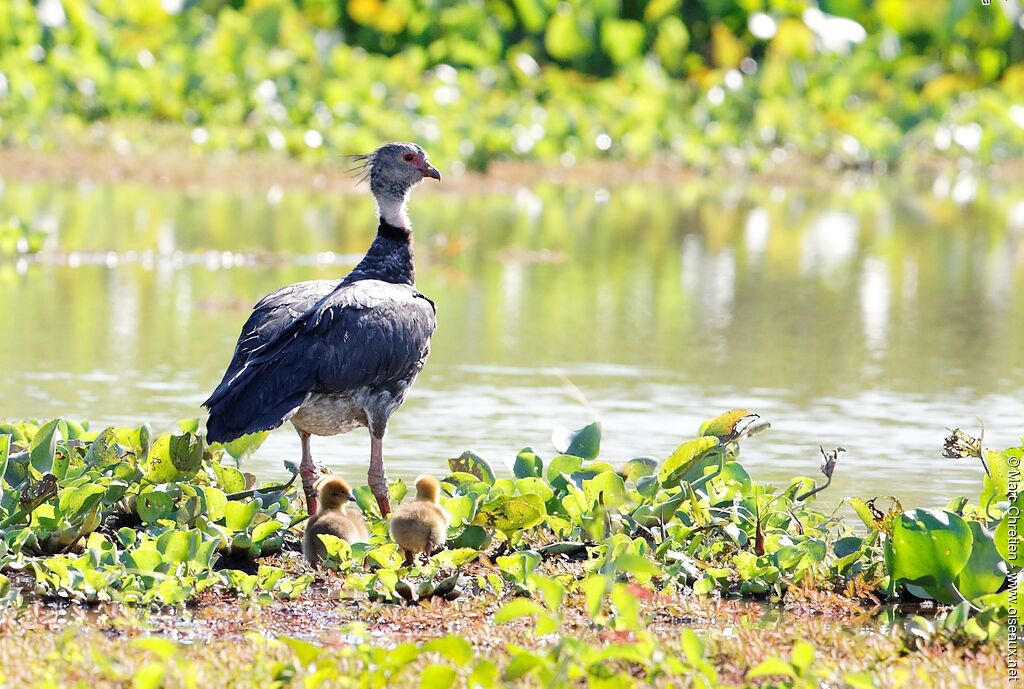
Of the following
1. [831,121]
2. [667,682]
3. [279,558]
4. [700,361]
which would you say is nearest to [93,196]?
[700,361]

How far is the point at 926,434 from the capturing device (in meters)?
8.97

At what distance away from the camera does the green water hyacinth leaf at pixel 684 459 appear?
6.61 meters

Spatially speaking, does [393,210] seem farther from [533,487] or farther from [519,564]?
[519,564]

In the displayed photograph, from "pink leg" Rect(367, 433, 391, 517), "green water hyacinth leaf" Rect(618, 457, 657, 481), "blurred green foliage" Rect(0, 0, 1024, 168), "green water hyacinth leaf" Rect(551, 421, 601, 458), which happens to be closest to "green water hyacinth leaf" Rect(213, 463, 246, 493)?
"pink leg" Rect(367, 433, 391, 517)

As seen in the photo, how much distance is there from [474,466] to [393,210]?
149 centimetres

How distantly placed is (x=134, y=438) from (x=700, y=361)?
4940 mm

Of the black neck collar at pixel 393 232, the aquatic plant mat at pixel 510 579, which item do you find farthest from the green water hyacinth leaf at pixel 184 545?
the black neck collar at pixel 393 232

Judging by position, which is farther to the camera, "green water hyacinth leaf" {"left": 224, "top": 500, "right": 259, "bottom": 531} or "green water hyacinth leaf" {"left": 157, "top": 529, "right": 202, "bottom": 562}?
"green water hyacinth leaf" {"left": 224, "top": 500, "right": 259, "bottom": 531}

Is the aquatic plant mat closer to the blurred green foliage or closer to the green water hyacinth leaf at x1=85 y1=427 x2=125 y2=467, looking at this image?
the green water hyacinth leaf at x1=85 y1=427 x2=125 y2=467

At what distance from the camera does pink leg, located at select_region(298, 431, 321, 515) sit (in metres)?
6.94

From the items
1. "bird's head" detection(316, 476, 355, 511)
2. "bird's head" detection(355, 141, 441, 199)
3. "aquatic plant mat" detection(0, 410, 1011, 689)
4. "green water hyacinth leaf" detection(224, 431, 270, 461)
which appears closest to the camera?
"aquatic plant mat" detection(0, 410, 1011, 689)

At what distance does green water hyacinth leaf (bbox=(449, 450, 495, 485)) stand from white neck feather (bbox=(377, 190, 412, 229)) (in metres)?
1.31

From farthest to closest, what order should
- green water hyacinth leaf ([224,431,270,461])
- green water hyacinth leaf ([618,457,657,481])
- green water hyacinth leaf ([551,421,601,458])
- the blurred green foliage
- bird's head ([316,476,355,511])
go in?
the blurred green foliage → green water hyacinth leaf ([551,421,601,458]) → green water hyacinth leaf ([224,431,270,461]) → green water hyacinth leaf ([618,457,657,481]) → bird's head ([316,476,355,511])

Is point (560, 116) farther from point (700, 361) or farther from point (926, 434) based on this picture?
point (926, 434)
